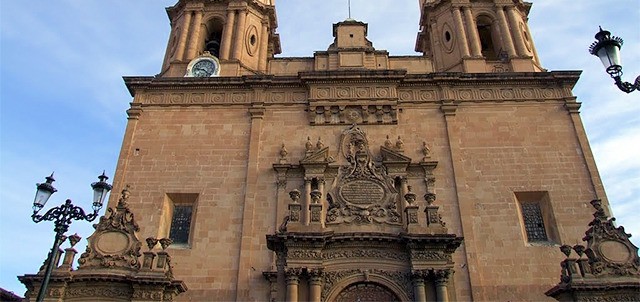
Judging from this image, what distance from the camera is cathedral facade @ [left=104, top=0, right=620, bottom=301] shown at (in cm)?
1413

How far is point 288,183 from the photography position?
17.3m

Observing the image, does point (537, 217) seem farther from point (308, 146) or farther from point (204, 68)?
point (204, 68)

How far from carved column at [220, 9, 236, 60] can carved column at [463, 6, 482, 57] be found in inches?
405

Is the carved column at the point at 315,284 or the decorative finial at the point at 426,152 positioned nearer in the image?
the carved column at the point at 315,284

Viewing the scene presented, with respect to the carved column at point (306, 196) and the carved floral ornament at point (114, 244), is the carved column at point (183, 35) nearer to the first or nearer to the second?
the carved column at point (306, 196)

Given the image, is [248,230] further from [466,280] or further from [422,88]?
[422,88]

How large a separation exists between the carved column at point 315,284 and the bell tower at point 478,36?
11150mm

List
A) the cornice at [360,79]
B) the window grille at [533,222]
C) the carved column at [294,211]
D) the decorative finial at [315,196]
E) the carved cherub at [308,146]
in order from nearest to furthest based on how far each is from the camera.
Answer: the carved column at [294,211] → the decorative finial at [315,196] → the window grille at [533,222] → the carved cherub at [308,146] → the cornice at [360,79]

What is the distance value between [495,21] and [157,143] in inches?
603

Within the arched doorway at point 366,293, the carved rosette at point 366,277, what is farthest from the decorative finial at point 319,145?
the arched doorway at point 366,293

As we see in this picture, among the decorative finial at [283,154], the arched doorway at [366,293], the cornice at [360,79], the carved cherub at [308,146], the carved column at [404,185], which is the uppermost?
the cornice at [360,79]

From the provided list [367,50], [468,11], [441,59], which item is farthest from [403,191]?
[468,11]

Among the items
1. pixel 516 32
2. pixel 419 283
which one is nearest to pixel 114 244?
pixel 419 283

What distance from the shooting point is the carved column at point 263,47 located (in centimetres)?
2206
